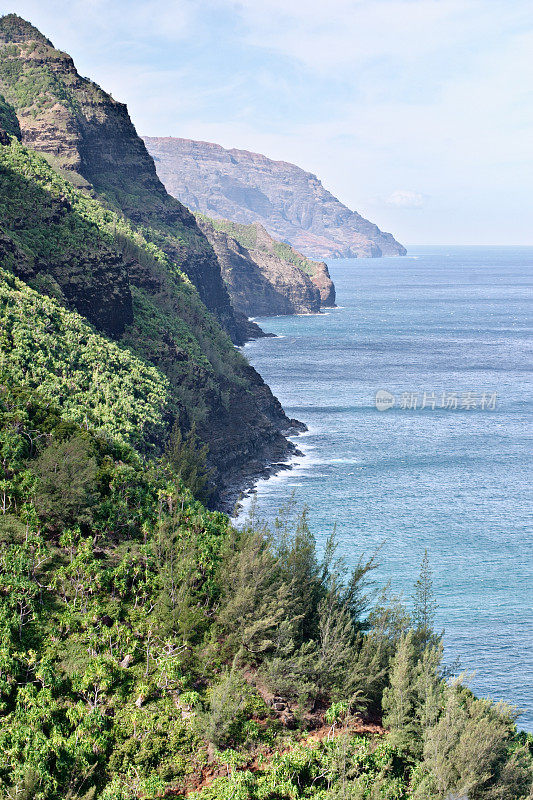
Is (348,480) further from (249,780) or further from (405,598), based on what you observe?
(249,780)

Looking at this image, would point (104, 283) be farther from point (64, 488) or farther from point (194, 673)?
point (194, 673)

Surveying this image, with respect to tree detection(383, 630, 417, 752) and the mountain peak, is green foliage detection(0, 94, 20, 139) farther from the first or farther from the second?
tree detection(383, 630, 417, 752)

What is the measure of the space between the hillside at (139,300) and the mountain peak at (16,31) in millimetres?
16029

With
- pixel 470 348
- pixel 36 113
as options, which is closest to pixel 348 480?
pixel 36 113

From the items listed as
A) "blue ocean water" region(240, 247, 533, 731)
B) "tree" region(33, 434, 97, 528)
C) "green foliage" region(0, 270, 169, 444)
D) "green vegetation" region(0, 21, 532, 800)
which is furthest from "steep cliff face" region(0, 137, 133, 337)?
"tree" region(33, 434, 97, 528)

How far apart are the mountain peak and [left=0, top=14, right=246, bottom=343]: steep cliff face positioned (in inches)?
6.0

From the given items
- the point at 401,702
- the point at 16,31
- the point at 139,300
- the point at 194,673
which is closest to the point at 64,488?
the point at 194,673

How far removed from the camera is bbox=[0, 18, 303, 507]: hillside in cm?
6838

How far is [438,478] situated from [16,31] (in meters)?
101

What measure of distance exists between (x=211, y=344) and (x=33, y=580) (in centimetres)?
6971

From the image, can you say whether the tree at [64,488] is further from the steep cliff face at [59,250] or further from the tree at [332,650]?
the steep cliff face at [59,250]

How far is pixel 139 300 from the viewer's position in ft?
275

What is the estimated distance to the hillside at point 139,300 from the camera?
224 ft

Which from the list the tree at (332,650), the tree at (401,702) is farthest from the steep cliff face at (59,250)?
the tree at (401,702)
